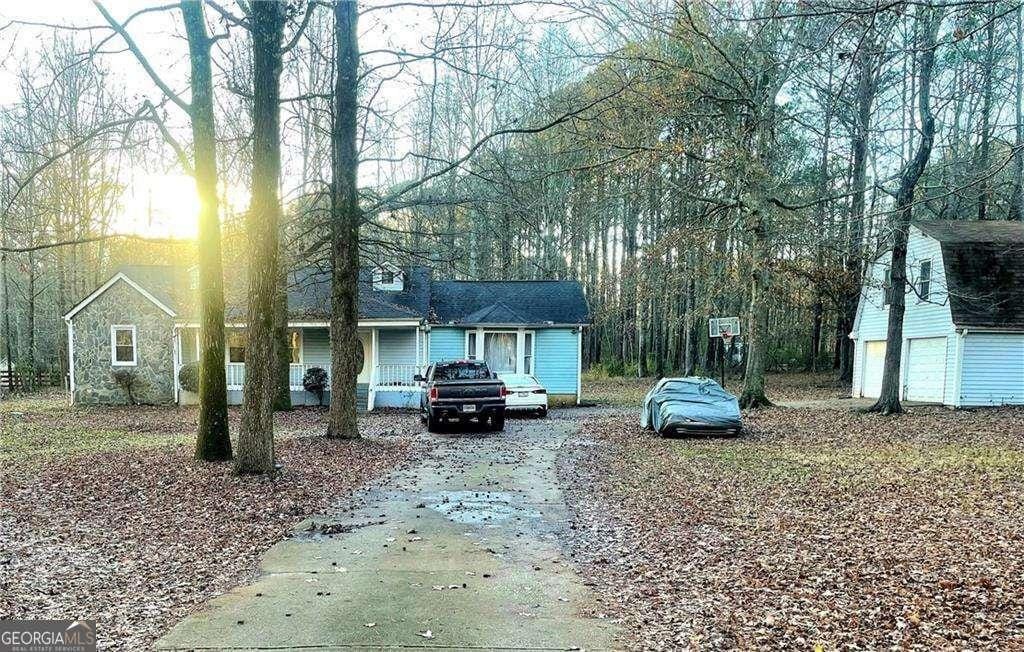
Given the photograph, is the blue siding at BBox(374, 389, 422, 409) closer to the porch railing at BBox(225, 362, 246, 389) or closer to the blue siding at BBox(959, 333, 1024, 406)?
the porch railing at BBox(225, 362, 246, 389)

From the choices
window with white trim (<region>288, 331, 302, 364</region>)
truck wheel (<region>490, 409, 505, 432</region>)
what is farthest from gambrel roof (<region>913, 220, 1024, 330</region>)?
window with white trim (<region>288, 331, 302, 364</region>)

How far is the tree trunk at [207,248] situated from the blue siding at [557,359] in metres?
14.0

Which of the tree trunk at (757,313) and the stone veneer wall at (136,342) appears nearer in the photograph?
the tree trunk at (757,313)

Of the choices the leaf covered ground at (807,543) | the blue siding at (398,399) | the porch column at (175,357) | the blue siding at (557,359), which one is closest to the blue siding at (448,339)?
the blue siding at (398,399)

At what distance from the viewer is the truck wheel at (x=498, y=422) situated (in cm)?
1600

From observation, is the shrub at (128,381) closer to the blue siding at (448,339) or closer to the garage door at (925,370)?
the blue siding at (448,339)

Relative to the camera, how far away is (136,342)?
22438mm

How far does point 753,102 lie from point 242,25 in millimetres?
11298

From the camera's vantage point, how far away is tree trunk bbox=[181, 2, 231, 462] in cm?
955

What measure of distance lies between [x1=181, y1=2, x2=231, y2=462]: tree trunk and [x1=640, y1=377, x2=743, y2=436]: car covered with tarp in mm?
8967

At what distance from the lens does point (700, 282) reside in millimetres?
30156

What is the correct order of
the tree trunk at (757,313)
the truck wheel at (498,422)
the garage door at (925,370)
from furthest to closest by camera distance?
the garage door at (925,370) < the tree trunk at (757,313) < the truck wheel at (498,422)

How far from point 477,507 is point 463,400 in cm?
759

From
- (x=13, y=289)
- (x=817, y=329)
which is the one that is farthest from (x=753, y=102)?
(x=13, y=289)
